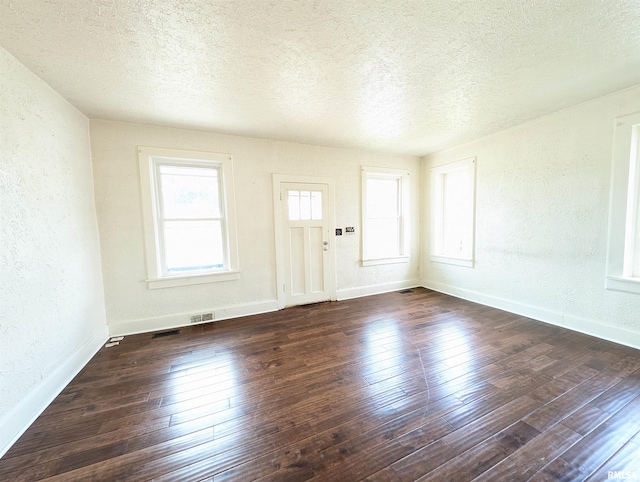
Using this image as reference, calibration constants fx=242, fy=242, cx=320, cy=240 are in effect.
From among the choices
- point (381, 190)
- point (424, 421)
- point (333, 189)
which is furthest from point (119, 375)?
point (381, 190)

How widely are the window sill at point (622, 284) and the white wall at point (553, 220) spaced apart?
2.2 inches

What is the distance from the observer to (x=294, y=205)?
366 centimetres

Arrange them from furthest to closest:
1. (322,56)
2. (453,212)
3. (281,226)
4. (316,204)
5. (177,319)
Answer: (453,212)
(316,204)
(281,226)
(177,319)
(322,56)

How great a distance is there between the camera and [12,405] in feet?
4.90

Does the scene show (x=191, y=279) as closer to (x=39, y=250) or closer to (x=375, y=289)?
(x=39, y=250)

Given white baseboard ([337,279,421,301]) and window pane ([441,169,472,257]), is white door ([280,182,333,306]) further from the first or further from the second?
window pane ([441,169,472,257])

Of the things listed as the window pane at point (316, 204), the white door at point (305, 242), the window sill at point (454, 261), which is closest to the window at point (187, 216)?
the white door at point (305, 242)

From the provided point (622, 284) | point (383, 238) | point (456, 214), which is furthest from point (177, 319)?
point (622, 284)

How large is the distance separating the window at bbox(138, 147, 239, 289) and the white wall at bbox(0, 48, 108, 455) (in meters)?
0.57

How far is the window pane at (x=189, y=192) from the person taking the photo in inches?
120

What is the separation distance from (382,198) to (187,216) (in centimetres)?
314

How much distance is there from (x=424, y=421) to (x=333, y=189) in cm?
309

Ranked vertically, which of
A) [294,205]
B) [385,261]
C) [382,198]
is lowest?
[385,261]

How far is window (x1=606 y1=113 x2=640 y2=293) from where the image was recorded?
228 centimetres
